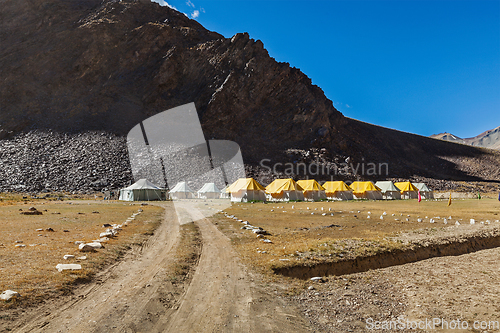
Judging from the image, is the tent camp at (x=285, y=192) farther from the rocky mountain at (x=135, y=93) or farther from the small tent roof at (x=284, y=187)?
the rocky mountain at (x=135, y=93)

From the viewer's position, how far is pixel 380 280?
7.43 metres

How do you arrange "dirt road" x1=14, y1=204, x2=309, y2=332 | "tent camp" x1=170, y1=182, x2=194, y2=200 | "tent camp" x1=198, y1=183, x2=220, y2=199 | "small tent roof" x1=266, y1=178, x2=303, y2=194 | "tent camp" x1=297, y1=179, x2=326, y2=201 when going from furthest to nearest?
"tent camp" x1=198, y1=183, x2=220, y2=199
"tent camp" x1=170, y1=182, x2=194, y2=200
"tent camp" x1=297, y1=179, x2=326, y2=201
"small tent roof" x1=266, y1=178, x2=303, y2=194
"dirt road" x1=14, y1=204, x2=309, y2=332

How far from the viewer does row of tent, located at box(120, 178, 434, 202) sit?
137 feet

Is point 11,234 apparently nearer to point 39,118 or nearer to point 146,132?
point 146,132

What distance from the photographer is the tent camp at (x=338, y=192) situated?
46250 mm

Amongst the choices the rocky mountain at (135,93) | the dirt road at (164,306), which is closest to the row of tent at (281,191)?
the rocky mountain at (135,93)

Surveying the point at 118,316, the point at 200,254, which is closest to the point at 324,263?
the point at 200,254

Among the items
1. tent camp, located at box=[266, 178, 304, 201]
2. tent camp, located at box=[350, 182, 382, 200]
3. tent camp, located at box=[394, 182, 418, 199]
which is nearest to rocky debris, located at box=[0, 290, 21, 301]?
tent camp, located at box=[266, 178, 304, 201]

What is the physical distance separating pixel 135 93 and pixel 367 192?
240 ft

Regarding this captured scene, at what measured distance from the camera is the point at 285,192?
1655 inches

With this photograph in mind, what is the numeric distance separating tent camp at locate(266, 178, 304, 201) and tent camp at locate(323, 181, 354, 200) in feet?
20.8

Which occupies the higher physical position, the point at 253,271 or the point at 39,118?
the point at 39,118

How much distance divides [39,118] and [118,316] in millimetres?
89068

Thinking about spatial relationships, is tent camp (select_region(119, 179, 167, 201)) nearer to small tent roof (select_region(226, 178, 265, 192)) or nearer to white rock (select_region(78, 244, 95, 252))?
small tent roof (select_region(226, 178, 265, 192))
